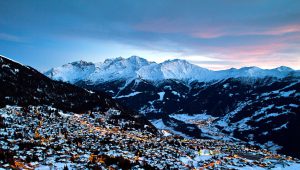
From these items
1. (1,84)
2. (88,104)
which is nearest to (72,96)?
(88,104)

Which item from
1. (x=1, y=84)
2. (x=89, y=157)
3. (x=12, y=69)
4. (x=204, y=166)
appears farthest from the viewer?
(x=12, y=69)

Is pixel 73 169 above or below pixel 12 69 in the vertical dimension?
below

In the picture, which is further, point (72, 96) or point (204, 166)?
point (72, 96)

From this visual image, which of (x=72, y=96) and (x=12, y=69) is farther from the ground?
(x=12, y=69)

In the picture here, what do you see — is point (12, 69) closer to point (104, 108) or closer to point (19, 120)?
point (104, 108)

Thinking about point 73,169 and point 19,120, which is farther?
point 19,120

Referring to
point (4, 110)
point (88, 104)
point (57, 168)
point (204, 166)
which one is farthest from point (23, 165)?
point (88, 104)

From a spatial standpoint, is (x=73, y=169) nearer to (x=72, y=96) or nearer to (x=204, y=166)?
(x=204, y=166)

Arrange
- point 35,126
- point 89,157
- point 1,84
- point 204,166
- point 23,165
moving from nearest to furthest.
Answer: point 23,165 → point 89,157 → point 204,166 → point 35,126 → point 1,84

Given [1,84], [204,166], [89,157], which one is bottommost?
[204,166]
